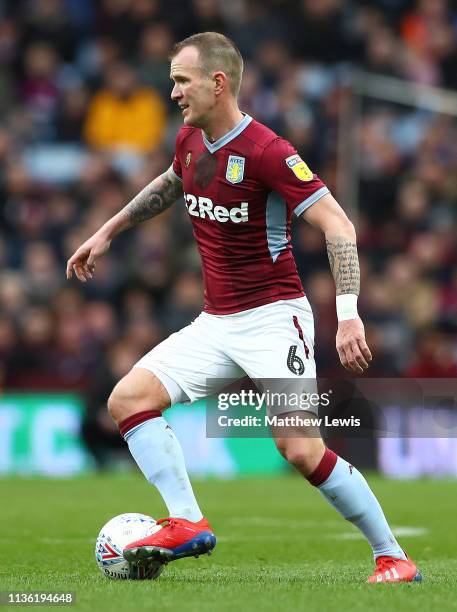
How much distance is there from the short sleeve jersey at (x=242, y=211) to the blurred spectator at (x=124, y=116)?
11.0 m

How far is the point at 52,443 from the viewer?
15367mm

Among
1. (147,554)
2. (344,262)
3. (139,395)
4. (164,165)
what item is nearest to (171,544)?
(147,554)

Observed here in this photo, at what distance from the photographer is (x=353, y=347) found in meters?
6.05

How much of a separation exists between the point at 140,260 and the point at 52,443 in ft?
8.04

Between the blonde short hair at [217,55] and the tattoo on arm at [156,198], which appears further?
the tattoo on arm at [156,198]

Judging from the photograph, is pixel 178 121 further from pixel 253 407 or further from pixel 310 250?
pixel 253 407

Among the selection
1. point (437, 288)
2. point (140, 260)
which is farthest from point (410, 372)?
point (140, 260)

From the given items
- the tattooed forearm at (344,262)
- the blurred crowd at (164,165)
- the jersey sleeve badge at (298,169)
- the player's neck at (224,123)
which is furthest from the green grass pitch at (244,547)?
the player's neck at (224,123)

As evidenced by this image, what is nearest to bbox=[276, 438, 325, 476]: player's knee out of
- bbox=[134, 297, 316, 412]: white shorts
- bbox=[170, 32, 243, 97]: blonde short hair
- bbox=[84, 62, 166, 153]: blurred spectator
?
bbox=[134, 297, 316, 412]: white shorts

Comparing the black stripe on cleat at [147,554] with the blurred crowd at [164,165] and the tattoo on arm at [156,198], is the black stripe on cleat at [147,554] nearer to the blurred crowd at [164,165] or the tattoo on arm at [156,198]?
the tattoo on arm at [156,198]

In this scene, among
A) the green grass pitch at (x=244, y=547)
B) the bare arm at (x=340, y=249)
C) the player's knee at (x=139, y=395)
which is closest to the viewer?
the green grass pitch at (x=244, y=547)

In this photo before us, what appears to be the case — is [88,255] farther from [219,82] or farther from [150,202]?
[219,82]

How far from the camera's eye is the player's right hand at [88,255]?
7055 mm

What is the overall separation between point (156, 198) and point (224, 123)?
78cm
